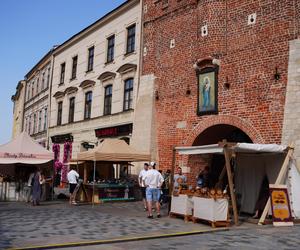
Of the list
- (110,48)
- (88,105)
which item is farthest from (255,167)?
(88,105)

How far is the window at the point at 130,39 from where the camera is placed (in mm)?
23875

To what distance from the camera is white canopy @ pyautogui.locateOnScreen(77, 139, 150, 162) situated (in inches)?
717

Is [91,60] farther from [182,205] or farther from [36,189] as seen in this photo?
[182,205]

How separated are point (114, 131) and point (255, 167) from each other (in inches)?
440

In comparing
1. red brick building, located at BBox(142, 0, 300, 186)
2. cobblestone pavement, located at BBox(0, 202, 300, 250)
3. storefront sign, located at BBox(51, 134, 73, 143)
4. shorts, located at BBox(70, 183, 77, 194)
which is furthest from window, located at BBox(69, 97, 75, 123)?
cobblestone pavement, located at BBox(0, 202, 300, 250)

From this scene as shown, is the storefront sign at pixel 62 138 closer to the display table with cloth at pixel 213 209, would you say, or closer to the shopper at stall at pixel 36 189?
the shopper at stall at pixel 36 189

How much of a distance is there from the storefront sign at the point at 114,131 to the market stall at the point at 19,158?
14.9 ft

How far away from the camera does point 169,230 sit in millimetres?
10852

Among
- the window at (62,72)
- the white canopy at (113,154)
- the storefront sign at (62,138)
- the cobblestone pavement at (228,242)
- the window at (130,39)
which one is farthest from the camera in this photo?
the window at (62,72)

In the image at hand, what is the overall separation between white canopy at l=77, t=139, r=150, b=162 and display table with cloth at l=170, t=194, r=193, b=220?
5.41 meters

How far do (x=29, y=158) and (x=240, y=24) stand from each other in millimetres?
10325

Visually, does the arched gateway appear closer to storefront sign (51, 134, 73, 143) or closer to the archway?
the archway

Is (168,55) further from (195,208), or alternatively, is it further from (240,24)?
(195,208)

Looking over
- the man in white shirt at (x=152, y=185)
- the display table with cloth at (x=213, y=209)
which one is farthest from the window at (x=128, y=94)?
the display table with cloth at (x=213, y=209)
